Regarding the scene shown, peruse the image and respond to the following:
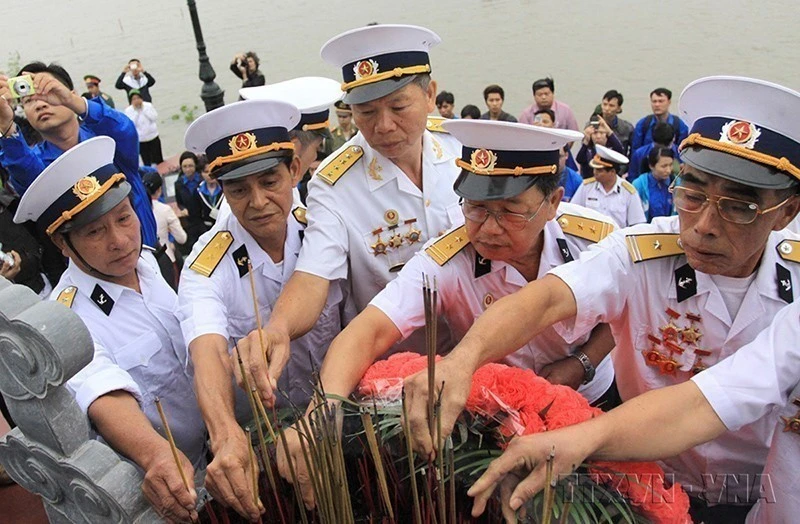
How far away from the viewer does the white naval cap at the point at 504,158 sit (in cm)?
191

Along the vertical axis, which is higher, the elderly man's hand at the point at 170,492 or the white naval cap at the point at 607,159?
the elderly man's hand at the point at 170,492

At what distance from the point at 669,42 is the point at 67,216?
1310cm

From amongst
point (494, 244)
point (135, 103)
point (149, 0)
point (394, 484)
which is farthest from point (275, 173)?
point (149, 0)

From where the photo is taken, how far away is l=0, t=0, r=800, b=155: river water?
12.1m

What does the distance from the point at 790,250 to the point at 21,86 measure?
9.37ft

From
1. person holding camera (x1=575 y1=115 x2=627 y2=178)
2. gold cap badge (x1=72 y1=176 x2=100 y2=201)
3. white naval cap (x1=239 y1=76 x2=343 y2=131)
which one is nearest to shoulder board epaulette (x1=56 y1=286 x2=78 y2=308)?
gold cap badge (x1=72 y1=176 x2=100 y2=201)

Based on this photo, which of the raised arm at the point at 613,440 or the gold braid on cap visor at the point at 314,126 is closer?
the raised arm at the point at 613,440

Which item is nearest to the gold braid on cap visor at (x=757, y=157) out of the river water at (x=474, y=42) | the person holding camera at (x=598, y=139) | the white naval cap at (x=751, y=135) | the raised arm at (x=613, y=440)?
the white naval cap at (x=751, y=135)

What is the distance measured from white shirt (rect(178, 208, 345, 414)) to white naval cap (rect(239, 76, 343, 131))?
75cm

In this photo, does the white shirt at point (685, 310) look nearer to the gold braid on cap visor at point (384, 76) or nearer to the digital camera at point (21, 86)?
the gold braid on cap visor at point (384, 76)

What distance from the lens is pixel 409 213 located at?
2629 mm

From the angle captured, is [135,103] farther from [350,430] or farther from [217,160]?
[350,430]

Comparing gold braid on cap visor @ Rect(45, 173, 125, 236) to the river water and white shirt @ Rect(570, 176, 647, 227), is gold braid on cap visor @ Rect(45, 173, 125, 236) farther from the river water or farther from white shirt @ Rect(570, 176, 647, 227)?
the river water

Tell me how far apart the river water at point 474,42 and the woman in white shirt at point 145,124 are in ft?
9.04
